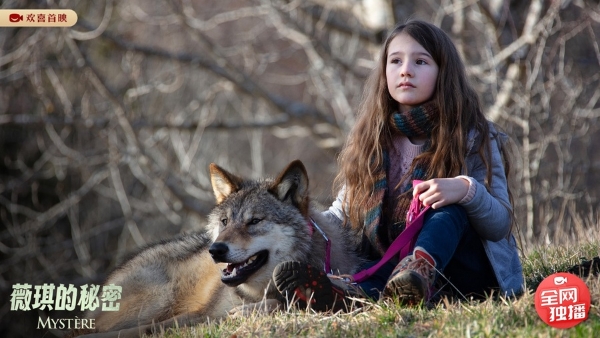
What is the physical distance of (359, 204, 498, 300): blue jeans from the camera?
431 centimetres

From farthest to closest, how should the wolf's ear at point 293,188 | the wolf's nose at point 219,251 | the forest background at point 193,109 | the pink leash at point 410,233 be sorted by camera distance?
1. the forest background at point 193,109
2. the wolf's ear at point 293,188
3. the wolf's nose at point 219,251
4. the pink leash at point 410,233

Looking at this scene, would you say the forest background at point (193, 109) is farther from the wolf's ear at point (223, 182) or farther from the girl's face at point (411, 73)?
the girl's face at point (411, 73)

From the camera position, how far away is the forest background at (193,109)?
989 centimetres

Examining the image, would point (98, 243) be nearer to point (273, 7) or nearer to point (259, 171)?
point (259, 171)

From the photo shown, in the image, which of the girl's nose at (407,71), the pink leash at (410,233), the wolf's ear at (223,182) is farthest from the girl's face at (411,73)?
the wolf's ear at (223,182)

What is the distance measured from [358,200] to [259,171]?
861cm

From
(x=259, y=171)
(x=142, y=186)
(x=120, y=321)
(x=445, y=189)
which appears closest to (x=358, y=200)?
(x=445, y=189)

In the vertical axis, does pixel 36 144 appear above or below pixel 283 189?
above

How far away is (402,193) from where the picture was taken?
4.92 m

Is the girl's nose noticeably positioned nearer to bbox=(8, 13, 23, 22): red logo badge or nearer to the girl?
the girl

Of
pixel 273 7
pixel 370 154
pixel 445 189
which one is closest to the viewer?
pixel 445 189

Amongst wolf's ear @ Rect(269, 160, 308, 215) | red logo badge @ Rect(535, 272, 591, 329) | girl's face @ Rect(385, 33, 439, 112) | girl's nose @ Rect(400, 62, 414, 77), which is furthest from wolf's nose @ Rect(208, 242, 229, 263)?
red logo badge @ Rect(535, 272, 591, 329)

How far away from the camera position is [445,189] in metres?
4.37

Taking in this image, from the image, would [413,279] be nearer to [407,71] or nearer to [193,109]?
[407,71]
